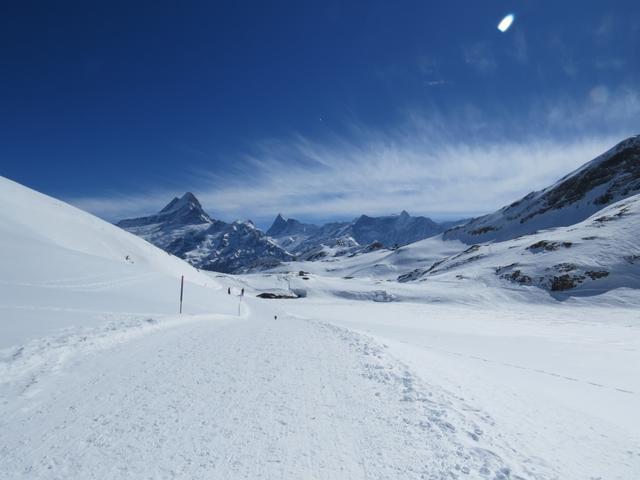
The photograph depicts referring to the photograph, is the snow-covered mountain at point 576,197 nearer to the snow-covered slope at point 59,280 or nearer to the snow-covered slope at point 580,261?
the snow-covered slope at point 580,261

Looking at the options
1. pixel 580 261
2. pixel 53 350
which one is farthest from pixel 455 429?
pixel 580 261

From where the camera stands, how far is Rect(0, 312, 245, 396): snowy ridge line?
674 centimetres

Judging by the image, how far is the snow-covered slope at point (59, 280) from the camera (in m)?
12.0

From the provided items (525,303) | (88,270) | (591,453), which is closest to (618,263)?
(525,303)

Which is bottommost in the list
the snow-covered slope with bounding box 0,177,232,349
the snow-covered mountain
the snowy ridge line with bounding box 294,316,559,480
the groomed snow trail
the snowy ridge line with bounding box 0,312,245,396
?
the snowy ridge line with bounding box 294,316,559,480

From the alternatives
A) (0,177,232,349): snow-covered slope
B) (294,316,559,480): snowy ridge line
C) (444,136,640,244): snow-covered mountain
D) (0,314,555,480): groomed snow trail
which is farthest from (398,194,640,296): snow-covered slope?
(0,314,555,480): groomed snow trail

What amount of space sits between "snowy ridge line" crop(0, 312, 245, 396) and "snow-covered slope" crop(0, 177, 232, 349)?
763 millimetres

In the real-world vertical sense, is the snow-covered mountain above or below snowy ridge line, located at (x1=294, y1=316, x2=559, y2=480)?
above

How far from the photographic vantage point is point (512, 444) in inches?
213

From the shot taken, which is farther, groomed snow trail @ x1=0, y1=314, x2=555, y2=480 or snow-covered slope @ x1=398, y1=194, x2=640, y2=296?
snow-covered slope @ x1=398, y1=194, x2=640, y2=296

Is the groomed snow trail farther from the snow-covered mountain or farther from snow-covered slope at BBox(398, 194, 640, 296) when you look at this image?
the snow-covered mountain

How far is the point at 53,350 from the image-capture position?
8445mm

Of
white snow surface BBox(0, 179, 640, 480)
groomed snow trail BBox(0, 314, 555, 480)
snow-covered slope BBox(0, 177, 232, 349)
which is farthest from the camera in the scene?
snow-covered slope BBox(0, 177, 232, 349)

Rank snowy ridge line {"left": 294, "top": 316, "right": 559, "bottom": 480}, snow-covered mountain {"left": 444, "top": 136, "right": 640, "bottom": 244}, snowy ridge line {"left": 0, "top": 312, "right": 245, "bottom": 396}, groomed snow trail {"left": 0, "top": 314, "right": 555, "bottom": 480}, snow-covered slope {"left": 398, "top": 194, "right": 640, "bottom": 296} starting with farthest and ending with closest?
1. snow-covered mountain {"left": 444, "top": 136, "right": 640, "bottom": 244}
2. snow-covered slope {"left": 398, "top": 194, "right": 640, "bottom": 296}
3. snowy ridge line {"left": 0, "top": 312, "right": 245, "bottom": 396}
4. snowy ridge line {"left": 294, "top": 316, "right": 559, "bottom": 480}
5. groomed snow trail {"left": 0, "top": 314, "right": 555, "bottom": 480}
